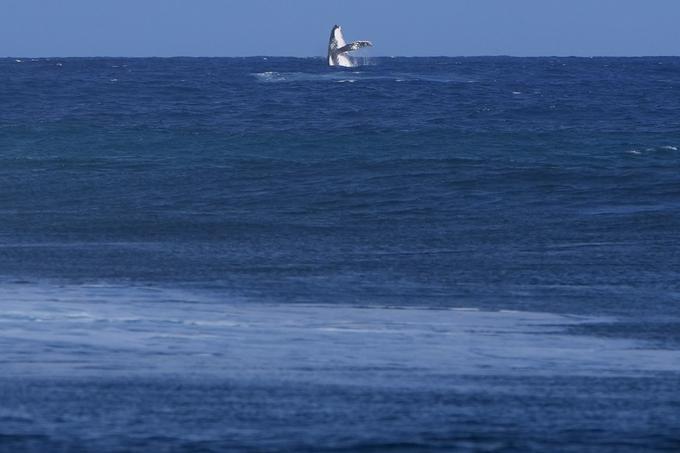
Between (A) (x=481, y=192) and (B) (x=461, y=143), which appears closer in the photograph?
(A) (x=481, y=192)

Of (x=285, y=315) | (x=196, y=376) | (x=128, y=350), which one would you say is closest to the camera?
(x=196, y=376)

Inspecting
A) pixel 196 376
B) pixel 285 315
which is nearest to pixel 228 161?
pixel 285 315

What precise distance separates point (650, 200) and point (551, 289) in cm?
710

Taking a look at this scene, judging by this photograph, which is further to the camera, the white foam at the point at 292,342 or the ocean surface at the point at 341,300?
the white foam at the point at 292,342

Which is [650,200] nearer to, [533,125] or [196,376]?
[196,376]

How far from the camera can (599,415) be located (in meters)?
6.98
